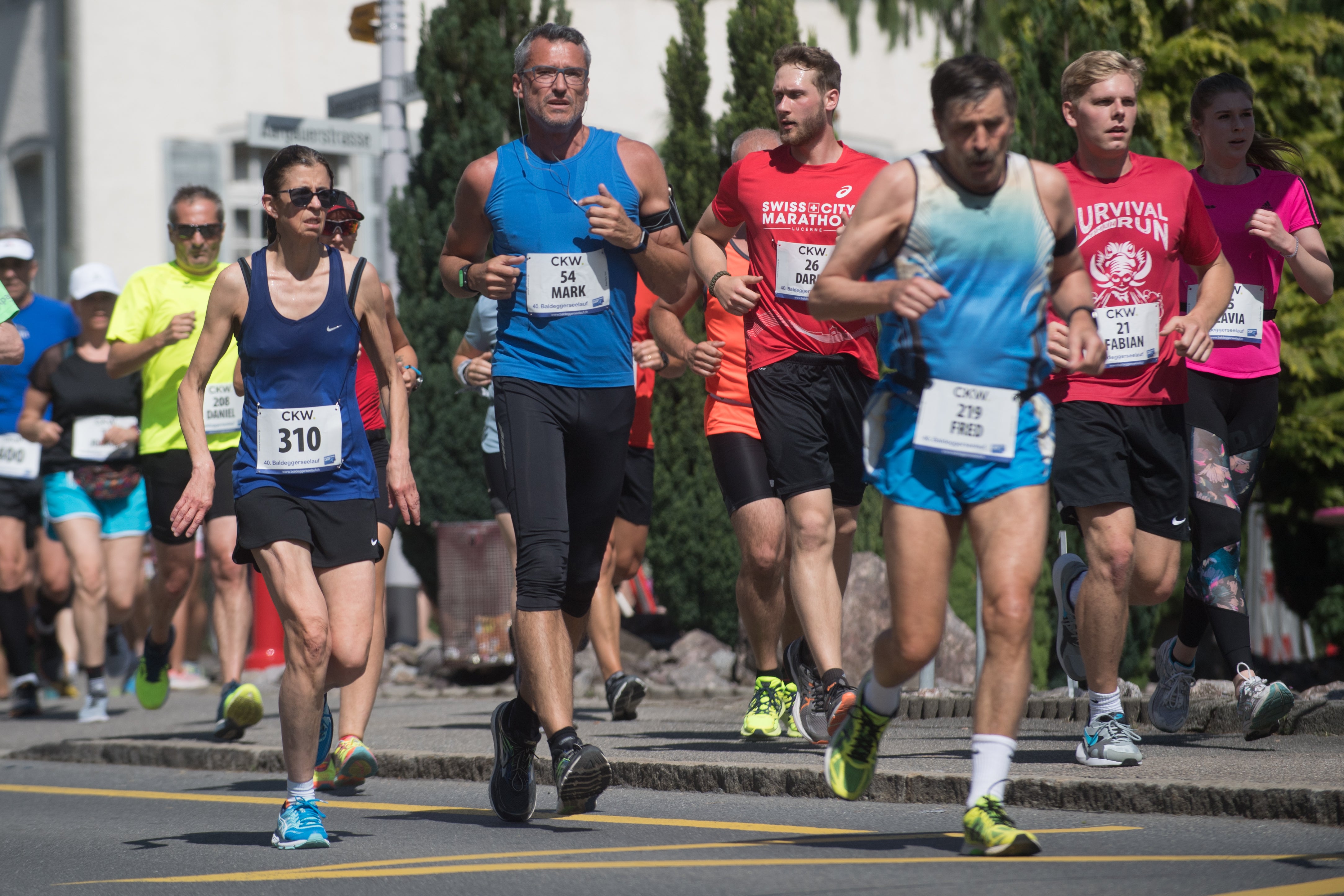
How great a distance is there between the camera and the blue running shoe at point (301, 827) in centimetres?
597

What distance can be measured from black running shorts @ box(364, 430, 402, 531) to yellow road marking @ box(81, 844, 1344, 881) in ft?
8.25

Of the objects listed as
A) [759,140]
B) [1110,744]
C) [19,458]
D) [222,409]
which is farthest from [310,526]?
[19,458]

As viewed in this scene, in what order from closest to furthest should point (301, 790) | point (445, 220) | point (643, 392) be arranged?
point (301, 790), point (643, 392), point (445, 220)

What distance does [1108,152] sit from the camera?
6746mm

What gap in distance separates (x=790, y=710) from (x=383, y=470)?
1.91 meters

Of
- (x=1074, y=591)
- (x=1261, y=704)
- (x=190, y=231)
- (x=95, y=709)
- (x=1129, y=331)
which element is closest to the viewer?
(x=1129, y=331)

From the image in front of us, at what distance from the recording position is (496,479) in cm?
935

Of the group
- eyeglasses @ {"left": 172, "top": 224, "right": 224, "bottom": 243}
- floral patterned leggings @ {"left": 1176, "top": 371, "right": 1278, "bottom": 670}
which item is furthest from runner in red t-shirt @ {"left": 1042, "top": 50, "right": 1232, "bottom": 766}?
eyeglasses @ {"left": 172, "top": 224, "right": 224, "bottom": 243}

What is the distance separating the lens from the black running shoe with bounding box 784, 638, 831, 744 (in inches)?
296

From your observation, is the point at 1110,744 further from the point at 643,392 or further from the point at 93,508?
the point at 93,508

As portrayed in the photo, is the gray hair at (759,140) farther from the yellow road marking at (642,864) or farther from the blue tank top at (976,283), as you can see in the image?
the yellow road marking at (642,864)

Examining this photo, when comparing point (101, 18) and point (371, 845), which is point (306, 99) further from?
point (371, 845)

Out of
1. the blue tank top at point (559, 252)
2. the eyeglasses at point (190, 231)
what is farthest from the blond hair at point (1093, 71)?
the eyeglasses at point (190, 231)

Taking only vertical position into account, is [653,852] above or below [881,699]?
below
